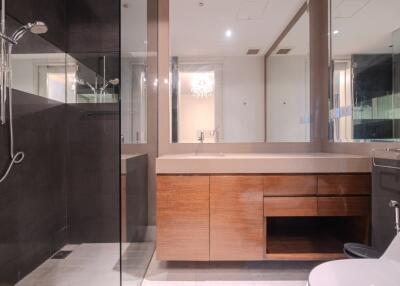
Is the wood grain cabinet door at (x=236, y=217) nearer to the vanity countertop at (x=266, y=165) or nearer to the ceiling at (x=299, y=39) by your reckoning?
the vanity countertop at (x=266, y=165)

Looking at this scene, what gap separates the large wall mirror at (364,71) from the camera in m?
1.67

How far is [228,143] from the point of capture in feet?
7.83

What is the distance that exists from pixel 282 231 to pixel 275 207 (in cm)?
60

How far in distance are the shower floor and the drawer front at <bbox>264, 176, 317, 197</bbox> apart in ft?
3.31

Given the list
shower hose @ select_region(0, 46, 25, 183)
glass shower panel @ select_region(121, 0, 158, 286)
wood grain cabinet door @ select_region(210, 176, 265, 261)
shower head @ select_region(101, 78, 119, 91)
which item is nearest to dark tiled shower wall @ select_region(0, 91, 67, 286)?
shower hose @ select_region(0, 46, 25, 183)

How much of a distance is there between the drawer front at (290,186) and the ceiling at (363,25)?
0.99m

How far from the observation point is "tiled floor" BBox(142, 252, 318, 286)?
1.83 m

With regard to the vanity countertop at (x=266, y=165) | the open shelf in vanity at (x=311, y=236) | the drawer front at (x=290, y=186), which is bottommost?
the open shelf in vanity at (x=311, y=236)

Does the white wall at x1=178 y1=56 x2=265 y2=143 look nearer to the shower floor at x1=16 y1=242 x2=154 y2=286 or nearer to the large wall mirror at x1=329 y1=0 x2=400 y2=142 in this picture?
the large wall mirror at x1=329 y1=0 x2=400 y2=142

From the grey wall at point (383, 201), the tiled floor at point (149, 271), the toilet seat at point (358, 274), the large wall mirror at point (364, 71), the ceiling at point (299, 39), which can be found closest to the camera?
the toilet seat at point (358, 274)

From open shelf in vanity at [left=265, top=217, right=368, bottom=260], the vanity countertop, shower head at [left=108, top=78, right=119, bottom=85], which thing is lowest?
open shelf in vanity at [left=265, top=217, right=368, bottom=260]

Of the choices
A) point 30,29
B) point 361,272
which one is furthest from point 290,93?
point 30,29

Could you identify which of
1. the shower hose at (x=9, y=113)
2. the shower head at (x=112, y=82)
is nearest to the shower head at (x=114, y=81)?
the shower head at (x=112, y=82)

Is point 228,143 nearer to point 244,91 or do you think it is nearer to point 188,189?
point 244,91
